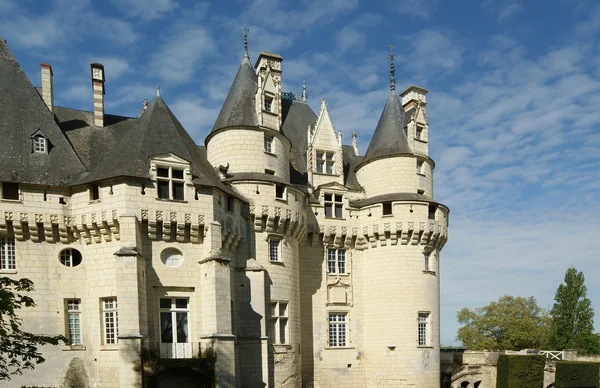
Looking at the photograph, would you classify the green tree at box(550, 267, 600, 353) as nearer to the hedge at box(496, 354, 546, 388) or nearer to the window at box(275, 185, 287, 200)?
the hedge at box(496, 354, 546, 388)

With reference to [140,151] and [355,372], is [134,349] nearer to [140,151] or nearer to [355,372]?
[140,151]

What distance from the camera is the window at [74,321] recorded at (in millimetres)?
21359

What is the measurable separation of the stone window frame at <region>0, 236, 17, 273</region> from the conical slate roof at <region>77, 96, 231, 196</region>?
3.48m

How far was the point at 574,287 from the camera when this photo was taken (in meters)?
49.1

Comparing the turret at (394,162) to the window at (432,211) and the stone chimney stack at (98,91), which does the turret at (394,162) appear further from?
the stone chimney stack at (98,91)

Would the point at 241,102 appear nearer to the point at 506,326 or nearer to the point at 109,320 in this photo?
the point at 109,320

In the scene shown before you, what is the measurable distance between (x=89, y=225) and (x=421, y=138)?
19073 millimetres

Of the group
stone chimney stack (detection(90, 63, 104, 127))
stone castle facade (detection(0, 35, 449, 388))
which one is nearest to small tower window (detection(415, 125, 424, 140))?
stone castle facade (detection(0, 35, 449, 388))

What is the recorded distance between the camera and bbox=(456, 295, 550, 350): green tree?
55750 mm

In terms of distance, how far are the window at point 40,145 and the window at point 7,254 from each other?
12.7 ft

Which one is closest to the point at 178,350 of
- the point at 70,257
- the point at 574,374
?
the point at 70,257

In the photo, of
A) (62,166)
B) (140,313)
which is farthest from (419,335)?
(62,166)

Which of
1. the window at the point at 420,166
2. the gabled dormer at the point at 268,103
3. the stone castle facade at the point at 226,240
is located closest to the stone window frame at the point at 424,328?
the stone castle facade at the point at 226,240

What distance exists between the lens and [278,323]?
25859mm
